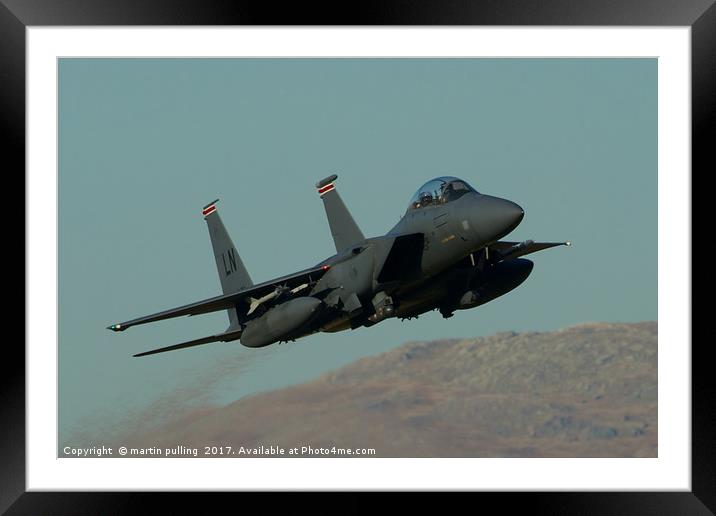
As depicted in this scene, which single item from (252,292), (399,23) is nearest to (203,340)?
(252,292)

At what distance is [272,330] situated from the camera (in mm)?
25281

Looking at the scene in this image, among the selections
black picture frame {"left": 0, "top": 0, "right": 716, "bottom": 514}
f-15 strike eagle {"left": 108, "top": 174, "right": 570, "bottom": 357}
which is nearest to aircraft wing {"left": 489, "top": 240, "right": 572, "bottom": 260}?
f-15 strike eagle {"left": 108, "top": 174, "right": 570, "bottom": 357}

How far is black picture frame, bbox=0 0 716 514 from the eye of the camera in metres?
A: 20.8

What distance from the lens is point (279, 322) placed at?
25078 mm

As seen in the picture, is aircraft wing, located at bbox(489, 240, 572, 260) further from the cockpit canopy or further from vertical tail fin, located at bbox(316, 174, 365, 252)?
vertical tail fin, located at bbox(316, 174, 365, 252)

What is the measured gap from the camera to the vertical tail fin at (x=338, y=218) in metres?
29.5

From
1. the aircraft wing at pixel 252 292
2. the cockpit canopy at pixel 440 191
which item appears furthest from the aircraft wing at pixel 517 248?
the aircraft wing at pixel 252 292

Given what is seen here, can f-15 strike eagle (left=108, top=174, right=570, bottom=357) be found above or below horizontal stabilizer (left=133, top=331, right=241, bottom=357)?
above

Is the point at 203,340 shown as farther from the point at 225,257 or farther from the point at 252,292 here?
the point at 225,257

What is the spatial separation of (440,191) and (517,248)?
234 centimetres

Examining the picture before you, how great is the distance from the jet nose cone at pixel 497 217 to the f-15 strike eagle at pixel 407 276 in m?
0.02

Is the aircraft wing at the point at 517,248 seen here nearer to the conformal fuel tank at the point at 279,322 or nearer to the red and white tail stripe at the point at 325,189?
the conformal fuel tank at the point at 279,322

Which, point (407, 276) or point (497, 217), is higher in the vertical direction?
point (497, 217)

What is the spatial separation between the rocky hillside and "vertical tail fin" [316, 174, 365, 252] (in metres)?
7.13
